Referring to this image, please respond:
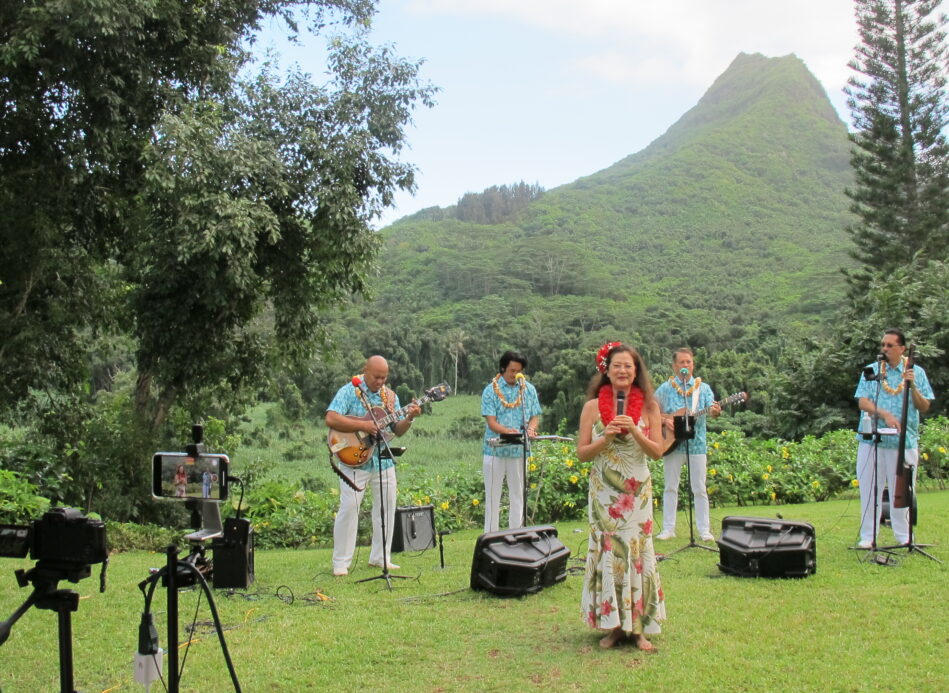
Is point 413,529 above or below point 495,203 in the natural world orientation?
below

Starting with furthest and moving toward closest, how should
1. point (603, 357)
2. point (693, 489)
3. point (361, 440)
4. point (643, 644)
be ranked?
point (693, 489) < point (361, 440) < point (603, 357) < point (643, 644)

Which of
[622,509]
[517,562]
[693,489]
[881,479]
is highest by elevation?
[622,509]

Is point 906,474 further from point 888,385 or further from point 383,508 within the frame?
point 383,508

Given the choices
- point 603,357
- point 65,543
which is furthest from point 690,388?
point 65,543

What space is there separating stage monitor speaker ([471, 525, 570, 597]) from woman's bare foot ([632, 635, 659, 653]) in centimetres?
120

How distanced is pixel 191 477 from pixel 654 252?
239 ft

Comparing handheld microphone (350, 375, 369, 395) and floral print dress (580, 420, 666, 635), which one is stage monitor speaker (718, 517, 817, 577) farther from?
handheld microphone (350, 375, 369, 395)

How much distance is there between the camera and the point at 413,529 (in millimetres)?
7590

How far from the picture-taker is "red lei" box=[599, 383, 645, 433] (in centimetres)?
438

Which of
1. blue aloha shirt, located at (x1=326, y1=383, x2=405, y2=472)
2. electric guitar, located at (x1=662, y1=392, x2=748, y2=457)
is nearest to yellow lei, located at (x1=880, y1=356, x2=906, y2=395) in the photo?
electric guitar, located at (x1=662, y1=392, x2=748, y2=457)

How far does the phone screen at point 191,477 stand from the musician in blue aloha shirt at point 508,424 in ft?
12.0

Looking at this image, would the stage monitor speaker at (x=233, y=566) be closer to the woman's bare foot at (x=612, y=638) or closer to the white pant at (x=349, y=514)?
the white pant at (x=349, y=514)

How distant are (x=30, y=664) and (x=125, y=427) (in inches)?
308

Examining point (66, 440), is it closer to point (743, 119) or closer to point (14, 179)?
point (14, 179)
